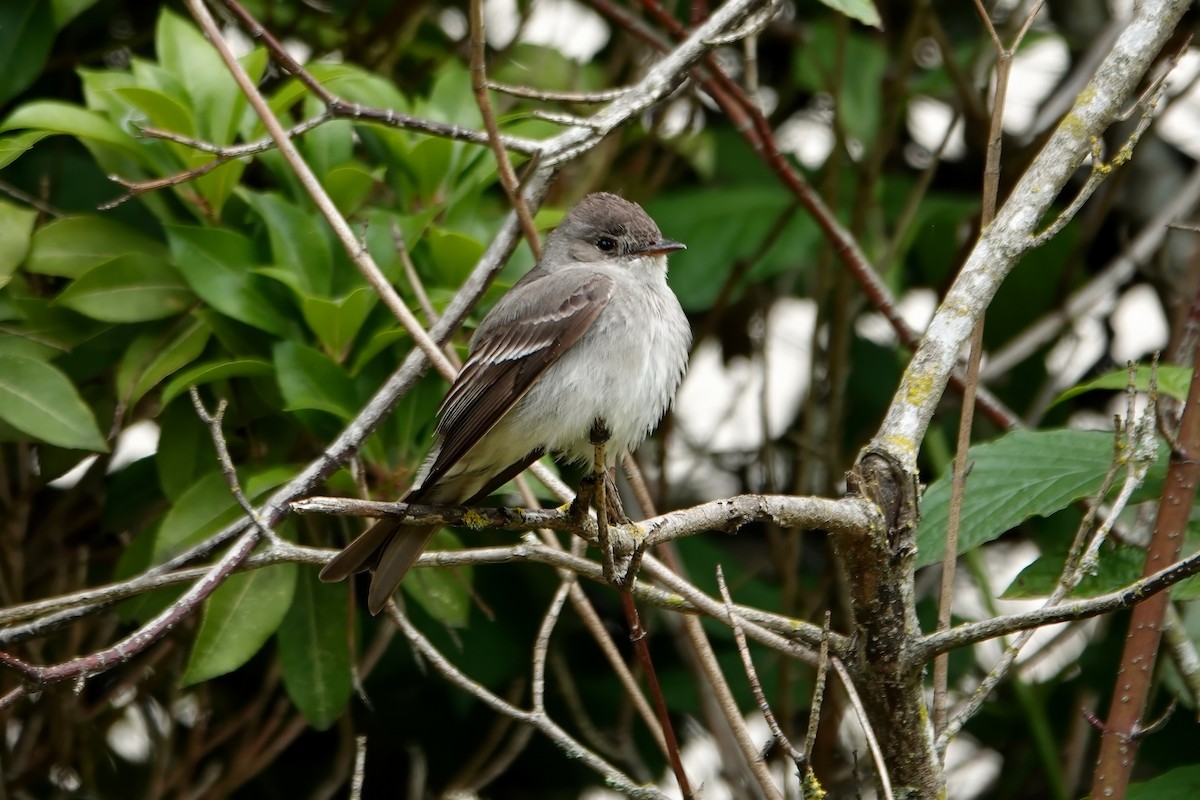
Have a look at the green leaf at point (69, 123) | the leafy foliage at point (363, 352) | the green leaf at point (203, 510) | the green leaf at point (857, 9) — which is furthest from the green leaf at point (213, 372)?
the green leaf at point (857, 9)

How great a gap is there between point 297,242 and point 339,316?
0.90ft

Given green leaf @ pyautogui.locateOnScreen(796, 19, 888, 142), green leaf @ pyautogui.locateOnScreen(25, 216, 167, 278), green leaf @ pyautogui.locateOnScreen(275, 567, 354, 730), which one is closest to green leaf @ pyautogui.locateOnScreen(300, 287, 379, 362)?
green leaf @ pyautogui.locateOnScreen(25, 216, 167, 278)

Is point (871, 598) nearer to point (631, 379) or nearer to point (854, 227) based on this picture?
point (631, 379)

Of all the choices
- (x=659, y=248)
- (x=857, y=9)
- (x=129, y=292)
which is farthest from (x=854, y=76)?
(x=129, y=292)

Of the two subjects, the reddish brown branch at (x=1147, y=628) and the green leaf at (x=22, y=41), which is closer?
the reddish brown branch at (x=1147, y=628)

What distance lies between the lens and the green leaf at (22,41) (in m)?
3.67

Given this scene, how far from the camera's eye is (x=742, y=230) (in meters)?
4.70

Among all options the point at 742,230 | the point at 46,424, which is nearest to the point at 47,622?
the point at 46,424

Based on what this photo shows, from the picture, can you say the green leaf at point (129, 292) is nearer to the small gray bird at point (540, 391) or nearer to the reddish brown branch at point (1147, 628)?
the small gray bird at point (540, 391)

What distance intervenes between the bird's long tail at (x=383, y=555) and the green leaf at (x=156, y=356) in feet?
2.31

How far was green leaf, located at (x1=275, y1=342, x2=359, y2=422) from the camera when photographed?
3.19m

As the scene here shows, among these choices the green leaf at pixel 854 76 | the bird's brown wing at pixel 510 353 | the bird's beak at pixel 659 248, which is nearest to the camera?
the bird's brown wing at pixel 510 353

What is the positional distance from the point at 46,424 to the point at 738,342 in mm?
3072

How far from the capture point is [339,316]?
334cm
